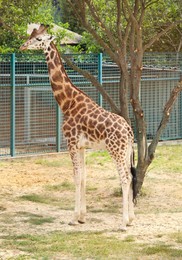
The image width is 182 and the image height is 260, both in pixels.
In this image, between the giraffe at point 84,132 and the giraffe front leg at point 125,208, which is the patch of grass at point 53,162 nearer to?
Answer: the giraffe at point 84,132

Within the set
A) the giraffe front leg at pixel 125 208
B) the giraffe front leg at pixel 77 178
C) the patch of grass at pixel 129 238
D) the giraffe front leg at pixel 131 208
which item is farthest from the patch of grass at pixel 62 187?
the patch of grass at pixel 129 238

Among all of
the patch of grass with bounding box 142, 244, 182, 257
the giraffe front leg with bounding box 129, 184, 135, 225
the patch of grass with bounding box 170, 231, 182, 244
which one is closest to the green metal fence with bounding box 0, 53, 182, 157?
the giraffe front leg with bounding box 129, 184, 135, 225

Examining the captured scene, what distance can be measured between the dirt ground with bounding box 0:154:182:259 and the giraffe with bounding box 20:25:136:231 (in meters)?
0.30

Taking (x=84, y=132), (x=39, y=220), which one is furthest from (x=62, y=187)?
(x=84, y=132)

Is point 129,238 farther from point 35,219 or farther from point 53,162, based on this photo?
point 53,162

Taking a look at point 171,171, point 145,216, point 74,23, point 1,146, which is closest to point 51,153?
point 1,146

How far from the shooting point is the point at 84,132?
9367mm

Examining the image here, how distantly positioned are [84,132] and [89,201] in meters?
1.75

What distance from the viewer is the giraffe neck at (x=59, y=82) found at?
9.59 meters

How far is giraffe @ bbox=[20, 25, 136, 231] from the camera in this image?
9.11 metres

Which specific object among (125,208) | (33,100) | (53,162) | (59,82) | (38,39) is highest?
(38,39)

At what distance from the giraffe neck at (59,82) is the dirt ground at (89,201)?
1.51 meters

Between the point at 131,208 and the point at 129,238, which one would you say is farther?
the point at 131,208

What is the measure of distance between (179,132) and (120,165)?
8.61 meters
